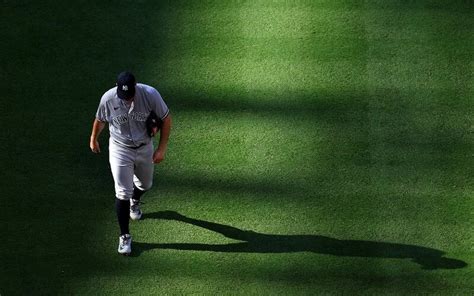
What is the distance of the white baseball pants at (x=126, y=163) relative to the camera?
659cm

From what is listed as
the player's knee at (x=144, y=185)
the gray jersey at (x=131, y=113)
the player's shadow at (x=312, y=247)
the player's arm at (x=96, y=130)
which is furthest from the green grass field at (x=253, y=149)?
the gray jersey at (x=131, y=113)

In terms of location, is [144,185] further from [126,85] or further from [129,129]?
[126,85]

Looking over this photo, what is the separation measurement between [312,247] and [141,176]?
1469 millimetres

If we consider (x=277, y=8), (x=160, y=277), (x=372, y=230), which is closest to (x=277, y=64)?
(x=277, y=8)

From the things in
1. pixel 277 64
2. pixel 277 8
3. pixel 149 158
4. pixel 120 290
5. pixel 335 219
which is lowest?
pixel 120 290

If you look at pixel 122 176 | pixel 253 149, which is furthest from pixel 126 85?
pixel 253 149

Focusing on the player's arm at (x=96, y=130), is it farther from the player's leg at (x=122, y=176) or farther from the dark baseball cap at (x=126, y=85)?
the dark baseball cap at (x=126, y=85)

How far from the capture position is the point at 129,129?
6.52m

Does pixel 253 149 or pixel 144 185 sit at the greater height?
pixel 253 149

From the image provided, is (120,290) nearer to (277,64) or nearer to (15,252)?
(15,252)

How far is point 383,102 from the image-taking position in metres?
8.19

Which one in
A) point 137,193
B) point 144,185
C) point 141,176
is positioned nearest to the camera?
point 141,176

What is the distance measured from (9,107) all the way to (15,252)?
1711 mm

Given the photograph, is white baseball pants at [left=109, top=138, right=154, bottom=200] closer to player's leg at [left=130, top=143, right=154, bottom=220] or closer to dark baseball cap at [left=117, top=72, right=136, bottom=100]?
player's leg at [left=130, top=143, right=154, bottom=220]
